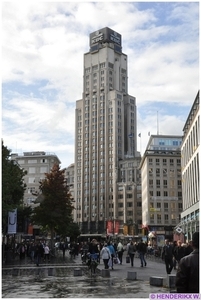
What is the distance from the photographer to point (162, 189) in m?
111

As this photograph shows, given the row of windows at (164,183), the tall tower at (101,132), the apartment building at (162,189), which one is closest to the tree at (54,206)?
the apartment building at (162,189)

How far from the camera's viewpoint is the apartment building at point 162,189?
357ft

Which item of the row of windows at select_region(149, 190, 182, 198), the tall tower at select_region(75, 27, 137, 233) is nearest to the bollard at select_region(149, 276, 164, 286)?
the row of windows at select_region(149, 190, 182, 198)

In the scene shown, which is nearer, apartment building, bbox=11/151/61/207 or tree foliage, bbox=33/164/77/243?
tree foliage, bbox=33/164/77/243

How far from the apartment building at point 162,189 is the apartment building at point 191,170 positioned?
40917 millimetres

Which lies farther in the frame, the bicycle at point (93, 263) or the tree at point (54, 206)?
the tree at point (54, 206)

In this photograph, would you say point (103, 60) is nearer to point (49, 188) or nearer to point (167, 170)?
point (167, 170)

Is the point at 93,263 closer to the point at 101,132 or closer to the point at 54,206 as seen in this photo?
the point at 54,206

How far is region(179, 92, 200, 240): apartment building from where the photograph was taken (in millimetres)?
51725

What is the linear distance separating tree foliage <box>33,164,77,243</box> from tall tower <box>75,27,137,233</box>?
272ft

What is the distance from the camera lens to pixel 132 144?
154 meters

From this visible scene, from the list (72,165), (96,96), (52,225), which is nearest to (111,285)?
(52,225)

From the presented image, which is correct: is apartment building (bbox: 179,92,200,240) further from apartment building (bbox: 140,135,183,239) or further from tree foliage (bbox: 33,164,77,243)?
apartment building (bbox: 140,135,183,239)

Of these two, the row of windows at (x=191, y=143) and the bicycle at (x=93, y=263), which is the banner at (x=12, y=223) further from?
the row of windows at (x=191, y=143)
